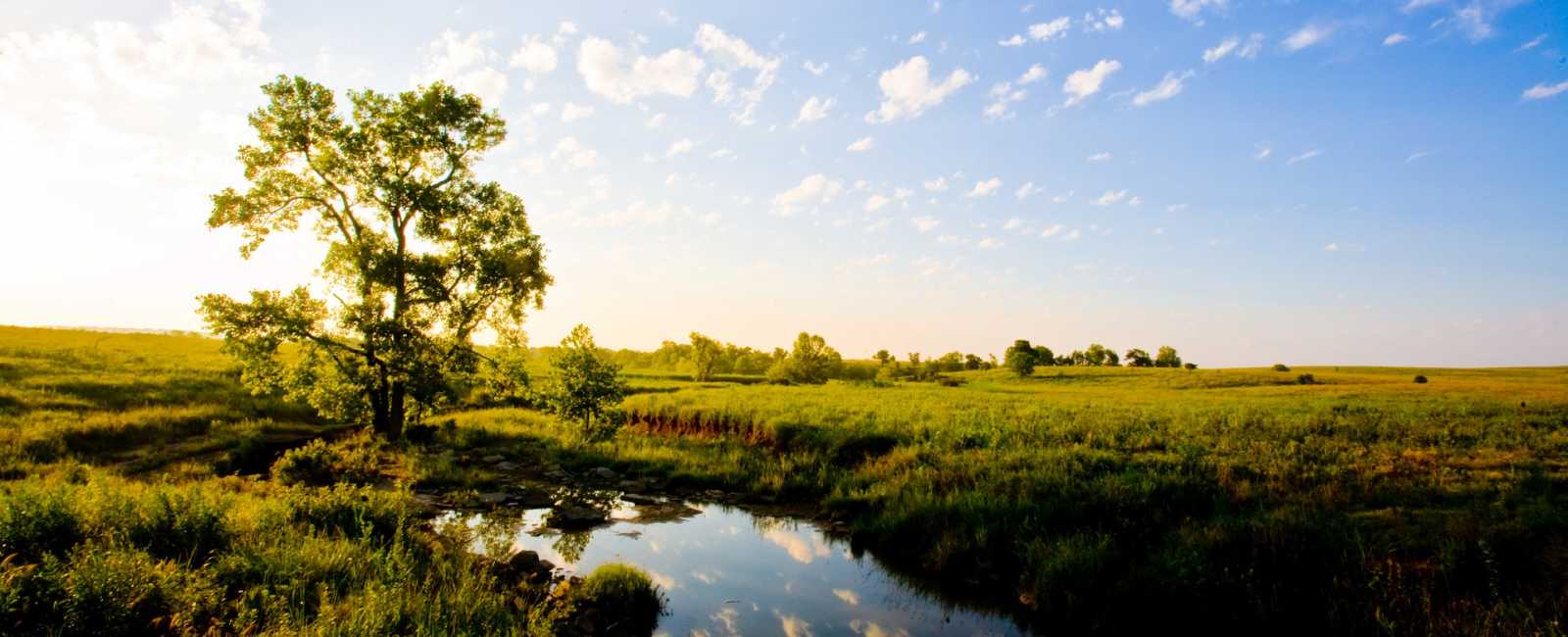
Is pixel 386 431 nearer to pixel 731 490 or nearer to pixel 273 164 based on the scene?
pixel 273 164

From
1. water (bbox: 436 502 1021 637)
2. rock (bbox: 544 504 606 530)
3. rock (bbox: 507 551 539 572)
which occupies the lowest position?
water (bbox: 436 502 1021 637)

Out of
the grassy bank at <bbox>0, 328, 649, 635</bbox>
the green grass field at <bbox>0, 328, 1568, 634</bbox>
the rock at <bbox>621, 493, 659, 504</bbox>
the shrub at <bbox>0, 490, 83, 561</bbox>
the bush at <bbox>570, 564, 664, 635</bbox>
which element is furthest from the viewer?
the rock at <bbox>621, 493, 659, 504</bbox>

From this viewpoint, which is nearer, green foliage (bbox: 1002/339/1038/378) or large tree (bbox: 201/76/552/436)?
large tree (bbox: 201/76/552/436)

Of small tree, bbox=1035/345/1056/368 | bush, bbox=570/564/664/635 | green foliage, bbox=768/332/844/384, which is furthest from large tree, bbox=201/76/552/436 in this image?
small tree, bbox=1035/345/1056/368

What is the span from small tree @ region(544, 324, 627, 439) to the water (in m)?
8.55

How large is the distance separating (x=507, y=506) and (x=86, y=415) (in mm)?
17343

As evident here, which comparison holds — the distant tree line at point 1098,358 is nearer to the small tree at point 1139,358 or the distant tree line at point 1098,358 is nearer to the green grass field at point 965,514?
the small tree at point 1139,358

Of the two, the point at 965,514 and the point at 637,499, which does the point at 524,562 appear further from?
the point at 965,514

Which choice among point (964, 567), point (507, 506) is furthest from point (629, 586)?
point (507, 506)

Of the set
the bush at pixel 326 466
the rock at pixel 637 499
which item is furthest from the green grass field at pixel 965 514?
the rock at pixel 637 499

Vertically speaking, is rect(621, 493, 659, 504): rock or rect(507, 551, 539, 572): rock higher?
rect(507, 551, 539, 572): rock

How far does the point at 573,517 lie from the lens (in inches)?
541

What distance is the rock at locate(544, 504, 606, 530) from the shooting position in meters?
13.3

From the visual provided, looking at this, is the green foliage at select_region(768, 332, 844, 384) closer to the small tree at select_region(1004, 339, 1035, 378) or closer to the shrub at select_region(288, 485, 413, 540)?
the small tree at select_region(1004, 339, 1035, 378)
